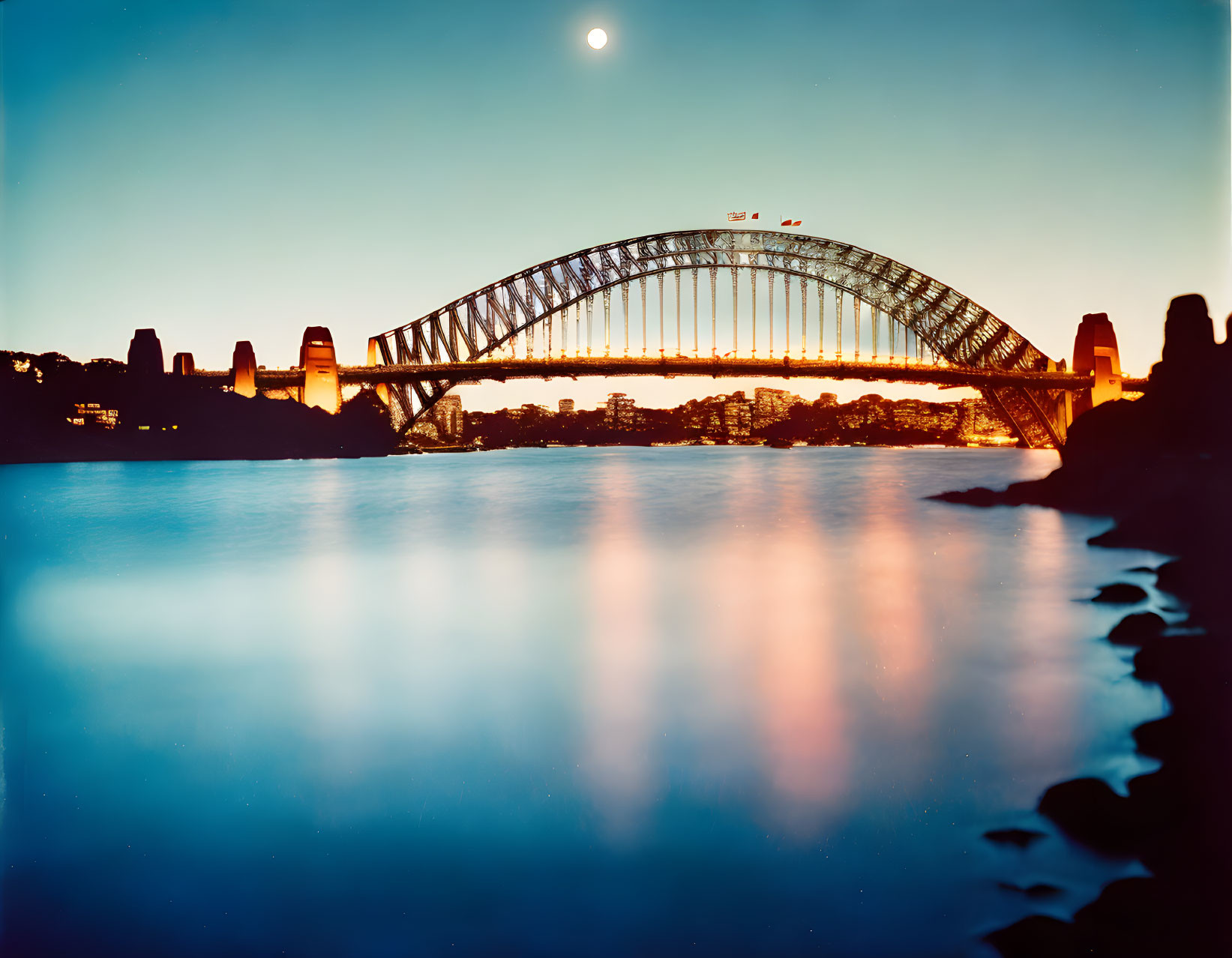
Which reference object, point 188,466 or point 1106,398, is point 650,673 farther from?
point 188,466

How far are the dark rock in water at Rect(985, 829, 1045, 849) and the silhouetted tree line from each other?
13.9 meters

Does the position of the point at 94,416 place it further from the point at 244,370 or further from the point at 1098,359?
the point at 1098,359

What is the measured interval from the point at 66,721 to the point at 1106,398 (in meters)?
10.7

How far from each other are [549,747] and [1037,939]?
197 cm

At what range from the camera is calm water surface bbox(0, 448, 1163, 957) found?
6.58 feet

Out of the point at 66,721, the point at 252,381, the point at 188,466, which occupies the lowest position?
the point at 66,721

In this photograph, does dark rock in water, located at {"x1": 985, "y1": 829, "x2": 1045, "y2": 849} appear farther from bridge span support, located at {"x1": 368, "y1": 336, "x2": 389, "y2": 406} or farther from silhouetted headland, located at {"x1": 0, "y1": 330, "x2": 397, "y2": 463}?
bridge span support, located at {"x1": 368, "y1": 336, "x2": 389, "y2": 406}

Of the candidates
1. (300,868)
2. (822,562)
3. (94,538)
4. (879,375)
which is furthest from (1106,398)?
(94,538)

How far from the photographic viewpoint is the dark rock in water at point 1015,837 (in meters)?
2.18

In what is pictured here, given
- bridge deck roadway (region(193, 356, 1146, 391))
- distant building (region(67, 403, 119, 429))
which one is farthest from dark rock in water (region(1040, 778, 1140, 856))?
distant building (region(67, 403, 119, 429))

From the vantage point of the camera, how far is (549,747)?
10.3 feet

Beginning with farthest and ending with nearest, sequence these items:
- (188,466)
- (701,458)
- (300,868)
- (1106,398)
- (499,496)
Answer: (701,458), (188,466), (499,496), (1106,398), (300,868)

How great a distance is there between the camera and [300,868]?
7.29 feet

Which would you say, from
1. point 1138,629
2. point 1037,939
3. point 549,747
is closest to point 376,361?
point 549,747
